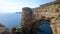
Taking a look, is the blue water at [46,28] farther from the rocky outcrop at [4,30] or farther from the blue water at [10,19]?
the rocky outcrop at [4,30]

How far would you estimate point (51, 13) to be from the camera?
6.05 feet

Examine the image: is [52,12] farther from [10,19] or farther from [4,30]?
[4,30]

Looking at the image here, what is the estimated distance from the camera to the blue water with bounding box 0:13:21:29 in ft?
5.91

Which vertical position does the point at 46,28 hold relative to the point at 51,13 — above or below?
below

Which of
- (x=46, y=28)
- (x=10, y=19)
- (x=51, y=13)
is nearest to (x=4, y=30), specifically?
(x=10, y=19)

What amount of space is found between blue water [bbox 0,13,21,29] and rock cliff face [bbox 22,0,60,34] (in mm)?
92

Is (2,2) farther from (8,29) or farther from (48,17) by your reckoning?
(48,17)

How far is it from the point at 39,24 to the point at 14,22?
37cm

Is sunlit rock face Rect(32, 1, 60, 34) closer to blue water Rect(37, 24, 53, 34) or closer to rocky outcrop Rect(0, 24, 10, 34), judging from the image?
blue water Rect(37, 24, 53, 34)

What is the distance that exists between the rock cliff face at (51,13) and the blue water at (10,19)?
0.09 metres

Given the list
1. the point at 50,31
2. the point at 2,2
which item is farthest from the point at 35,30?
the point at 2,2

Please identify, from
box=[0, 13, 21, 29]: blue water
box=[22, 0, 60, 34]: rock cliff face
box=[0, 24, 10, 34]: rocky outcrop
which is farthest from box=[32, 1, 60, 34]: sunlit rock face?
box=[0, 24, 10, 34]: rocky outcrop

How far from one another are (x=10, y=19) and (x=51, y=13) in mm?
604

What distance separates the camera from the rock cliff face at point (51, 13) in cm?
182
